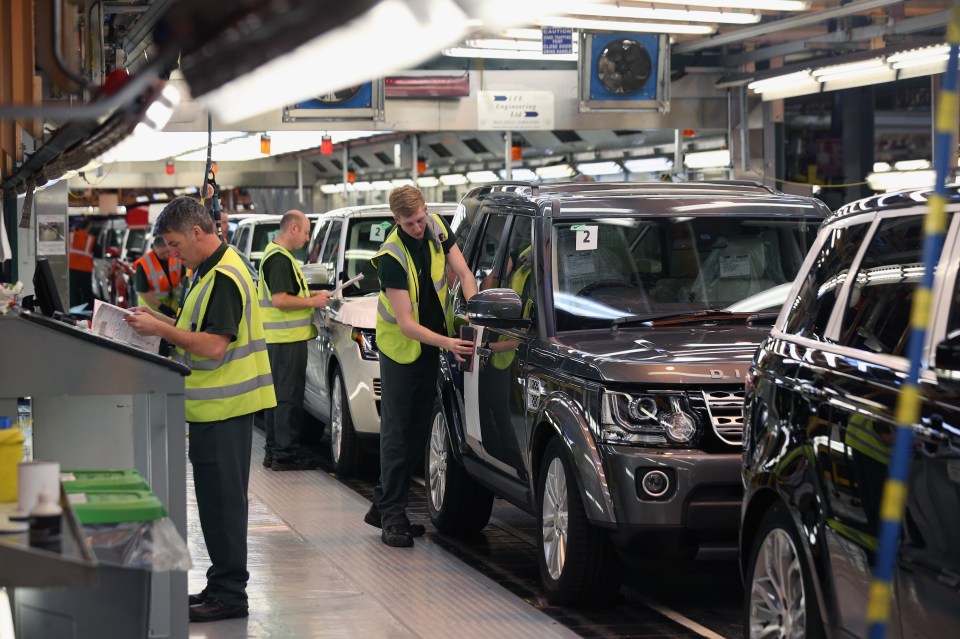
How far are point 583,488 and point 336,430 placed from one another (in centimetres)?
523

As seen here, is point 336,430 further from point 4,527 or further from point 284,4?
point 284,4

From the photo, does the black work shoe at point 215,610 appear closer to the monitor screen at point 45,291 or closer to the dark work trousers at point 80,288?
the monitor screen at point 45,291

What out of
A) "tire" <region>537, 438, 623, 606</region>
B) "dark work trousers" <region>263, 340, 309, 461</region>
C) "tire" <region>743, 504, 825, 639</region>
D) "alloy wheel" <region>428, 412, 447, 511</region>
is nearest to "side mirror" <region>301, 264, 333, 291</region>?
"dark work trousers" <region>263, 340, 309, 461</region>

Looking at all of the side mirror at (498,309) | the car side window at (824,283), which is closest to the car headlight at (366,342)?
the side mirror at (498,309)

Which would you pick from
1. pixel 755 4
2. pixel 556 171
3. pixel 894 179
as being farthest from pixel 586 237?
pixel 556 171

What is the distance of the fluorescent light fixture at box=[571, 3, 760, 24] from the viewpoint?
Answer: 13.3m

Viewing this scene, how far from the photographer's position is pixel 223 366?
6500 mm

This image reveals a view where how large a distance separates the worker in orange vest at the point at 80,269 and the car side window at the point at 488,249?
16.6 metres

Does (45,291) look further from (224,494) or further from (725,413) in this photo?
(725,413)

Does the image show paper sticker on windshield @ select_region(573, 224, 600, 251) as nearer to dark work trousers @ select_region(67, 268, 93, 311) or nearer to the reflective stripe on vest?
the reflective stripe on vest

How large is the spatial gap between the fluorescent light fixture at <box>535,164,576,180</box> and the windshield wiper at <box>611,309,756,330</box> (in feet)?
55.7

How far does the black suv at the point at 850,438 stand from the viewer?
412cm

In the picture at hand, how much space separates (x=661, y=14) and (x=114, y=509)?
1047 centimetres

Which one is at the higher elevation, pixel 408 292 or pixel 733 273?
pixel 733 273
